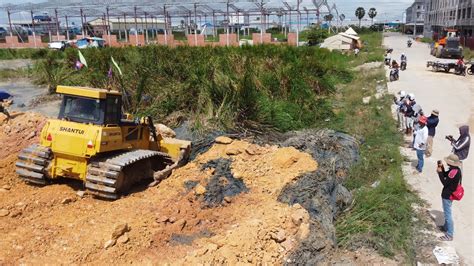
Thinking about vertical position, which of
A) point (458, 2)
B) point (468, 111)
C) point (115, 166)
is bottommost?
point (468, 111)

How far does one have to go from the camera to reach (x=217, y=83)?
1412cm

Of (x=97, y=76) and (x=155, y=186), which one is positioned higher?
(x=97, y=76)

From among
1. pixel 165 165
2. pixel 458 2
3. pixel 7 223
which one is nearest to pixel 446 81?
pixel 165 165

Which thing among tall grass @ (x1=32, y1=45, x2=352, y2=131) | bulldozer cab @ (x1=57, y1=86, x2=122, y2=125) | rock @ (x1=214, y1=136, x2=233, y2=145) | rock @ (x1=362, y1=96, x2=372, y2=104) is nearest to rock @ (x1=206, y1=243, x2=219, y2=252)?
bulldozer cab @ (x1=57, y1=86, x2=122, y2=125)

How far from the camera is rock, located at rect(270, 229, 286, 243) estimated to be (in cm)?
697

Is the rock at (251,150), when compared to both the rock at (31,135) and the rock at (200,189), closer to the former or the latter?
the rock at (200,189)

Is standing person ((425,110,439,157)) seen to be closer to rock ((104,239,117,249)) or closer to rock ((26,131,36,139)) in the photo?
rock ((104,239,117,249))

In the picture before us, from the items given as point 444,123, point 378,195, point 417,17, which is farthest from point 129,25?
point 417,17

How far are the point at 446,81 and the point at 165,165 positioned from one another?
21.4 m

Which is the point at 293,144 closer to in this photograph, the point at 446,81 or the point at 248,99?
the point at 248,99

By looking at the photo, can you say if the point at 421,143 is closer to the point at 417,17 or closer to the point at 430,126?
the point at 430,126

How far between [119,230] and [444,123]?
12958 mm

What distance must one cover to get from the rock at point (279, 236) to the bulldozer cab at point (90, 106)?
409 cm

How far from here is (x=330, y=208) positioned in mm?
8102
